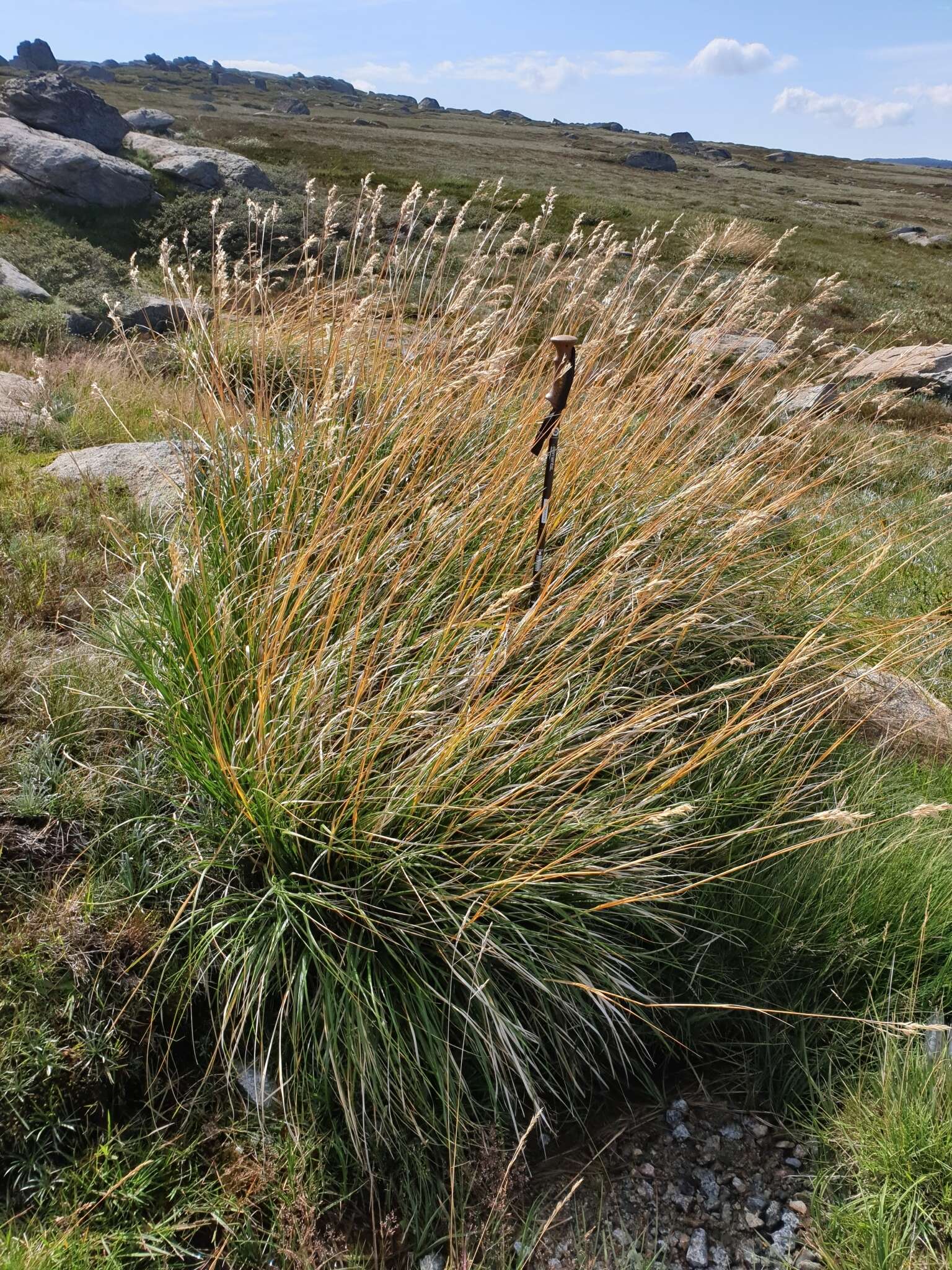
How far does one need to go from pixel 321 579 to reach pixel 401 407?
1.13 metres

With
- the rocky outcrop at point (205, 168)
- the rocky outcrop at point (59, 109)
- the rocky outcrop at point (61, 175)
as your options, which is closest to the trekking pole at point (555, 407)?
the rocky outcrop at point (61, 175)

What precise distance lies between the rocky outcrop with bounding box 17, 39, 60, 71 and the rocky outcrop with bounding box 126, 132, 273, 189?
14591 cm

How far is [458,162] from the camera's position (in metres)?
38.1

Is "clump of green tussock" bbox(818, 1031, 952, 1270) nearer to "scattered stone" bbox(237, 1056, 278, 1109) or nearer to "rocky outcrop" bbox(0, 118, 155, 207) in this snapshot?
"scattered stone" bbox(237, 1056, 278, 1109)

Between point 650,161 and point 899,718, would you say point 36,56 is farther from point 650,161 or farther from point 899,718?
point 899,718

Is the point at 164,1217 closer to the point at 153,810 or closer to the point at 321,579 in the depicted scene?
the point at 153,810

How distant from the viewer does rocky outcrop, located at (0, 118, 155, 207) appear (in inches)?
701

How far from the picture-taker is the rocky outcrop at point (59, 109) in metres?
21.2

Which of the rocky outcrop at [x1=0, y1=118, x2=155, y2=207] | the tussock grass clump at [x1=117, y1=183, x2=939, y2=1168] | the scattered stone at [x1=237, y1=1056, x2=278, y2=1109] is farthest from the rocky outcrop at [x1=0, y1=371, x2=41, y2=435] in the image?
the rocky outcrop at [x1=0, y1=118, x2=155, y2=207]

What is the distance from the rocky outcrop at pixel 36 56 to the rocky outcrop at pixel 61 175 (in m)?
149

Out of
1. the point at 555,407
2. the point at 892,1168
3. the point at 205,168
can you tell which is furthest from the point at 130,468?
the point at 205,168

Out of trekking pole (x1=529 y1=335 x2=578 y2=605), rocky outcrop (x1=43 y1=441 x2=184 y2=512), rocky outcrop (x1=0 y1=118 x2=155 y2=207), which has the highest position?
rocky outcrop (x1=0 y1=118 x2=155 y2=207)

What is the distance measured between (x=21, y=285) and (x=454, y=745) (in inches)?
493

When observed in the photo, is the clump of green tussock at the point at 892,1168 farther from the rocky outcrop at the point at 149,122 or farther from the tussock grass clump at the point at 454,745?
the rocky outcrop at the point at 149,122
